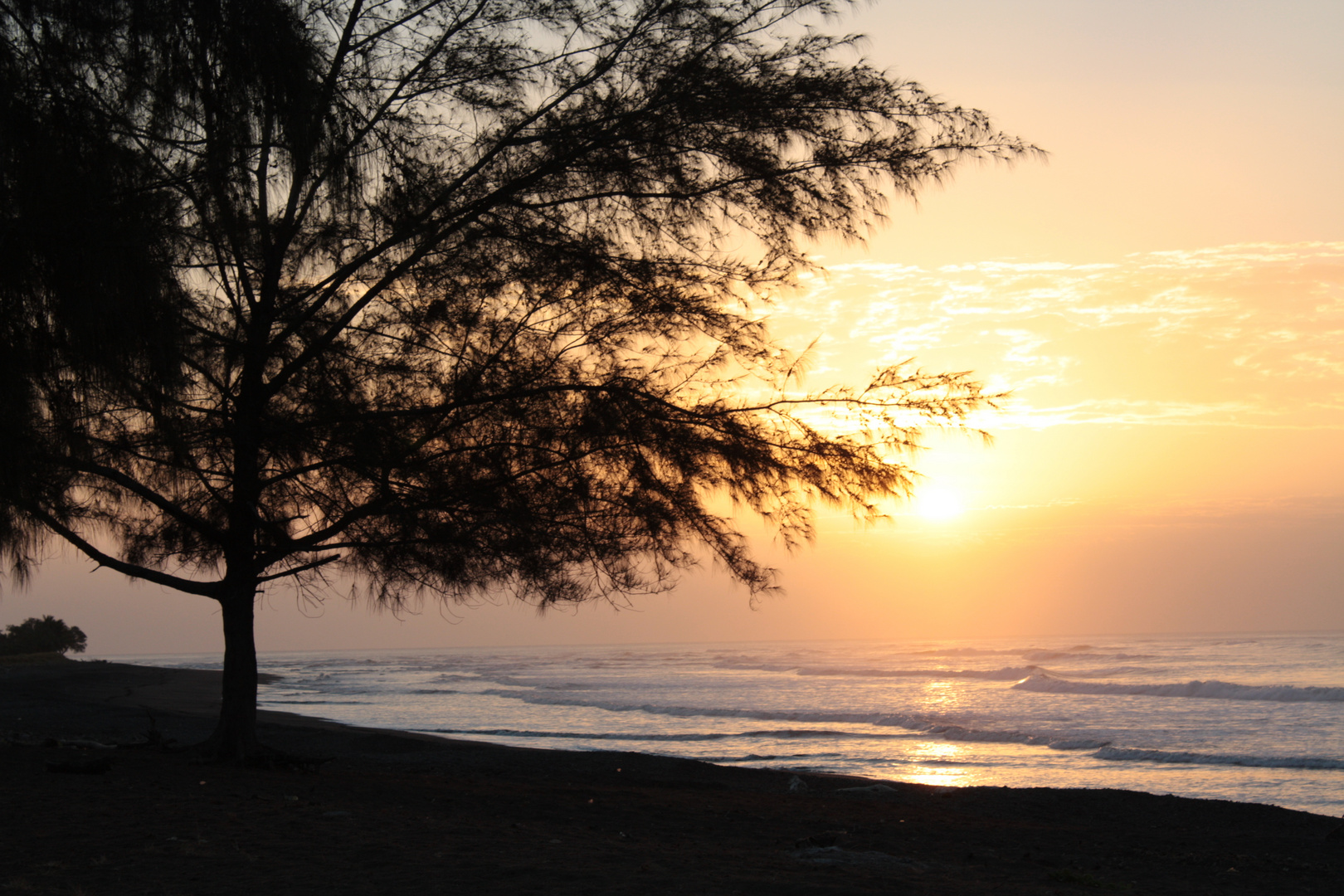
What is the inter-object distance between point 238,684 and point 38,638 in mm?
49991

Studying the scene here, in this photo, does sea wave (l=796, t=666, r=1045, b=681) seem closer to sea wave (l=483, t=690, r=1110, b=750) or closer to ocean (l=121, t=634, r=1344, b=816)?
ocean (l=121, t=634, r=1344, b=816)

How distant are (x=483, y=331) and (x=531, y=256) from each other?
24.2 inches

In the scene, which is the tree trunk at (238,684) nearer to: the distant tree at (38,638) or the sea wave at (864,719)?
the sea wave at (864,719)

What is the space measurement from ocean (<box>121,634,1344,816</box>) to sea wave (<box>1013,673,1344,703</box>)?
113mm

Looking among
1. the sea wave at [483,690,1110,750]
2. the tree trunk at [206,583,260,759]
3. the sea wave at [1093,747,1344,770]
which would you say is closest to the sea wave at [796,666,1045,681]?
the sea wave at [483,690,1110,750]

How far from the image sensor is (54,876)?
153 inches

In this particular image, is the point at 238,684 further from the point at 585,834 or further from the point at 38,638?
the point at 38,638

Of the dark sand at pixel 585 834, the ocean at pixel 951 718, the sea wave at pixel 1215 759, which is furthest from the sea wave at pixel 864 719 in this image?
the dark sand at pixel 585 834

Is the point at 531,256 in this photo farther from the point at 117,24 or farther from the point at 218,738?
the point at 218,738

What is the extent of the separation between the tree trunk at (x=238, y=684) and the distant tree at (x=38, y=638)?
46.8 metres

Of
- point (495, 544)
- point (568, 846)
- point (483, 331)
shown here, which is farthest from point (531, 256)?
point (568, 846)

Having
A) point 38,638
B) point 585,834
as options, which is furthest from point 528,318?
point 38,638

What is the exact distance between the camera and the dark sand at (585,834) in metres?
4.35

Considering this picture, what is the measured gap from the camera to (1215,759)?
16031mm
